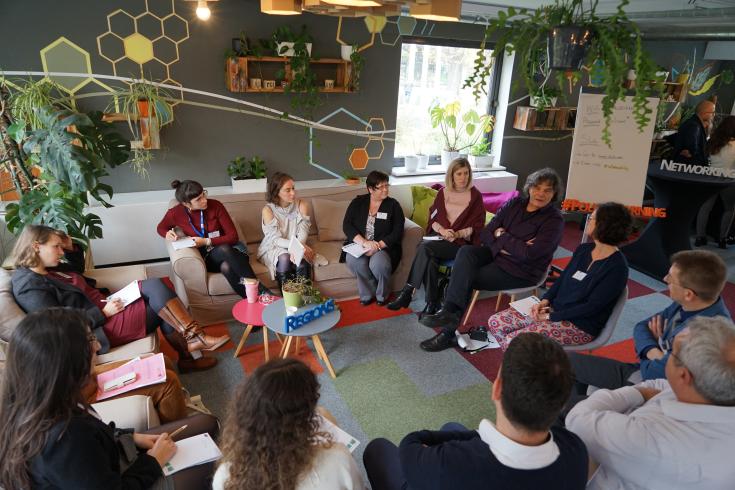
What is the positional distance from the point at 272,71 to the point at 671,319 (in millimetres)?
3754

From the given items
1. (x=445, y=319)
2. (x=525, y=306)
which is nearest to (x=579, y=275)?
(x=525, y=306)

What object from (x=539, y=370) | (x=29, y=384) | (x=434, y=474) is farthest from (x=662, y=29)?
(x=29, y=384)

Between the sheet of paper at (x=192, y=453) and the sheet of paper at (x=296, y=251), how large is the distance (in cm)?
192

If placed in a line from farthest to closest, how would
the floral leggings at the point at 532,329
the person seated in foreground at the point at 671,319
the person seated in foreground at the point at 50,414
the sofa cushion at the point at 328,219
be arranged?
the sofa cushion at the point at 328,219
the floral leggings at the point at 532,329
the person seated in foreground at the point at 671,319
the person seated in foreground at the point at 50,414

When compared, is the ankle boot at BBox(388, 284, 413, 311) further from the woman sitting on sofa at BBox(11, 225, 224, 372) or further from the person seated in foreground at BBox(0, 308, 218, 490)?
the person seated in foreground at BBox(0, 308, 218, 490)

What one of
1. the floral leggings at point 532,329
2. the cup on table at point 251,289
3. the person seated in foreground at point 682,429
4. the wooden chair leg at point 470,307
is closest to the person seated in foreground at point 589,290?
the floral leggings at point 532,329

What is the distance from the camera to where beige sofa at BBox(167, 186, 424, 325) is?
3.64 metres

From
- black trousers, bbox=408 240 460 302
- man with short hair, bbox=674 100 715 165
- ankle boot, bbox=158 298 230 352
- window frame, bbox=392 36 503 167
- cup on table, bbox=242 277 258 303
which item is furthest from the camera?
window frame, bbox=392 36 503 167

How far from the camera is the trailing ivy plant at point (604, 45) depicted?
1804mm

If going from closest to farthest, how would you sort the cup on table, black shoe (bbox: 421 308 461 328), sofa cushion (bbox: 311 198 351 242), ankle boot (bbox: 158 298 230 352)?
ankle boot (bbox: 158 298 230 352)
the cup on table
black shoe (bbox: 421 308 461 328)
sofa cushion (bbox: 311 198 351 242)

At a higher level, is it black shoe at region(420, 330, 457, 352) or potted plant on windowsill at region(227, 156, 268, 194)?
potted plant on windowsill at region(227, 156, 268, 194)

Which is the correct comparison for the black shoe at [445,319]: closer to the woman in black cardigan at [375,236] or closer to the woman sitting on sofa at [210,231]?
the woman in black cardigan at [375,236]

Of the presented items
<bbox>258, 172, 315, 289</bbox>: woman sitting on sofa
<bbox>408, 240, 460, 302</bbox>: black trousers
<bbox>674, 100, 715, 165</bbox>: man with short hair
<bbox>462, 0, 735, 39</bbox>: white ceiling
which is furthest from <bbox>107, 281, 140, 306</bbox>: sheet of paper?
<bbox>674, 100, 715, 165</bbox>: man with short hair

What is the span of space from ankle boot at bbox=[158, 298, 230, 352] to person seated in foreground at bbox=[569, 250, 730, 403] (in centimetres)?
226
